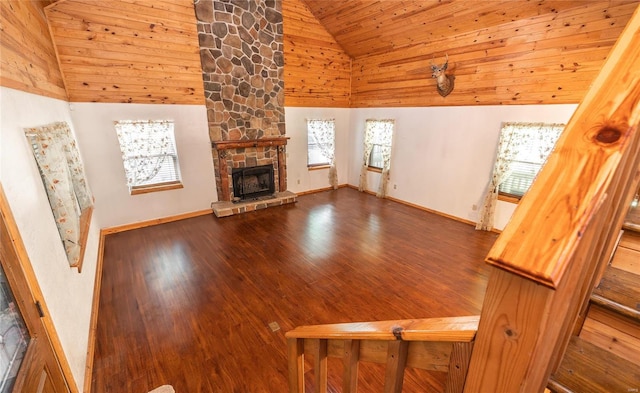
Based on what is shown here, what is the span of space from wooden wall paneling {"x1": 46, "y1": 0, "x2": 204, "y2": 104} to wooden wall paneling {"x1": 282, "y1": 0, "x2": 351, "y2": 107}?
1.94 metres

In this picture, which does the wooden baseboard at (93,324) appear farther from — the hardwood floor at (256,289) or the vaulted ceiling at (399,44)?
the vaulted ceiling at (399,44)

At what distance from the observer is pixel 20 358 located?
1.20m

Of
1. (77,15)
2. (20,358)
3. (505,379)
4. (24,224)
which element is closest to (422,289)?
(505,379)

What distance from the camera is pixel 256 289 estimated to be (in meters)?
3.13

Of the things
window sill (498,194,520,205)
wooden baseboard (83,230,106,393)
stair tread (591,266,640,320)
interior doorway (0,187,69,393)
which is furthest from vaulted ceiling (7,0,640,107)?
stair tread (591,266,640,320)

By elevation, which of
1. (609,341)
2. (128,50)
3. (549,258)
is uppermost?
(128,50)

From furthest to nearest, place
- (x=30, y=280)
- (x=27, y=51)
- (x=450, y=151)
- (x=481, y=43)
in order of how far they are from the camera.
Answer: (x=450, y=151) < (x=481, y=43) < (x=27, y=51) < (x=30, y=280)

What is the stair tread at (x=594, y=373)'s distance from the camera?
0.78m

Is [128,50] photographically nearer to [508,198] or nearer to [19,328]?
[19,328]

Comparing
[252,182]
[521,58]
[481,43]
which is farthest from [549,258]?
[252,182]

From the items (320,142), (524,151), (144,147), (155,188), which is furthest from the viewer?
(320,142)

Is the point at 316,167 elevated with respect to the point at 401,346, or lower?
lower

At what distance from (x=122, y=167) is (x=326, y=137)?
172 inches

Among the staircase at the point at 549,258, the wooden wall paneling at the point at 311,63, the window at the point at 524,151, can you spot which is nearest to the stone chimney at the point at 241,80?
the wooden wall paneling at the point at 311,63
